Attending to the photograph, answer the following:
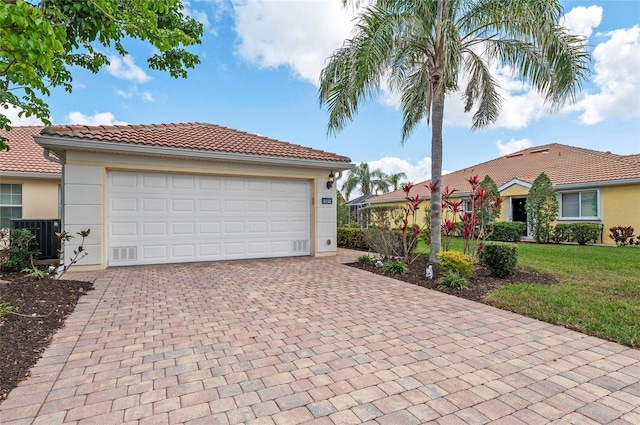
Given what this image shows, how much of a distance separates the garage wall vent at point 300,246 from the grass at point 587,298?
589 cm

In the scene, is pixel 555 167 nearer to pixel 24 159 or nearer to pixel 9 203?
pixel 24 159

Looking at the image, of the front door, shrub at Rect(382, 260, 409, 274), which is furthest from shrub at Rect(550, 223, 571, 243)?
shrub at Rect(382, 260, 409, 274)

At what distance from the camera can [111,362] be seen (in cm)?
312

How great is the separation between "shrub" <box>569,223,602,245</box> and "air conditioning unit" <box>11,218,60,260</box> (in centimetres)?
1846

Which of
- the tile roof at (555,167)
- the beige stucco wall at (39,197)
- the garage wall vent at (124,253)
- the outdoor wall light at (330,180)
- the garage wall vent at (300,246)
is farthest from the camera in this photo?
the tile roof at (555,167)

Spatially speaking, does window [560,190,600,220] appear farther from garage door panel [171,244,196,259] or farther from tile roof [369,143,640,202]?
garage door panel [171,244,196,259]

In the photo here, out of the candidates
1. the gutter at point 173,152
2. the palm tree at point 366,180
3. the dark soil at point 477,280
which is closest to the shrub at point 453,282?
the dark soil at point 477,280

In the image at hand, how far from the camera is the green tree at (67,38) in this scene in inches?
113

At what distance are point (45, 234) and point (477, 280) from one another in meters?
10.7

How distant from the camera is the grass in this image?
13.3ft

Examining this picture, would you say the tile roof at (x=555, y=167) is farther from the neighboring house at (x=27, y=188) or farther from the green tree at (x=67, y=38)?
the neighboring house at (x=27, y=188)

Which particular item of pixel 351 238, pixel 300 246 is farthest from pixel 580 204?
pixel 300 246

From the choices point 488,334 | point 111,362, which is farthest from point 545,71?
point 111,362

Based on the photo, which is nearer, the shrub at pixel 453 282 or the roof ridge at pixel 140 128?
the shrub at pixel 453 282
